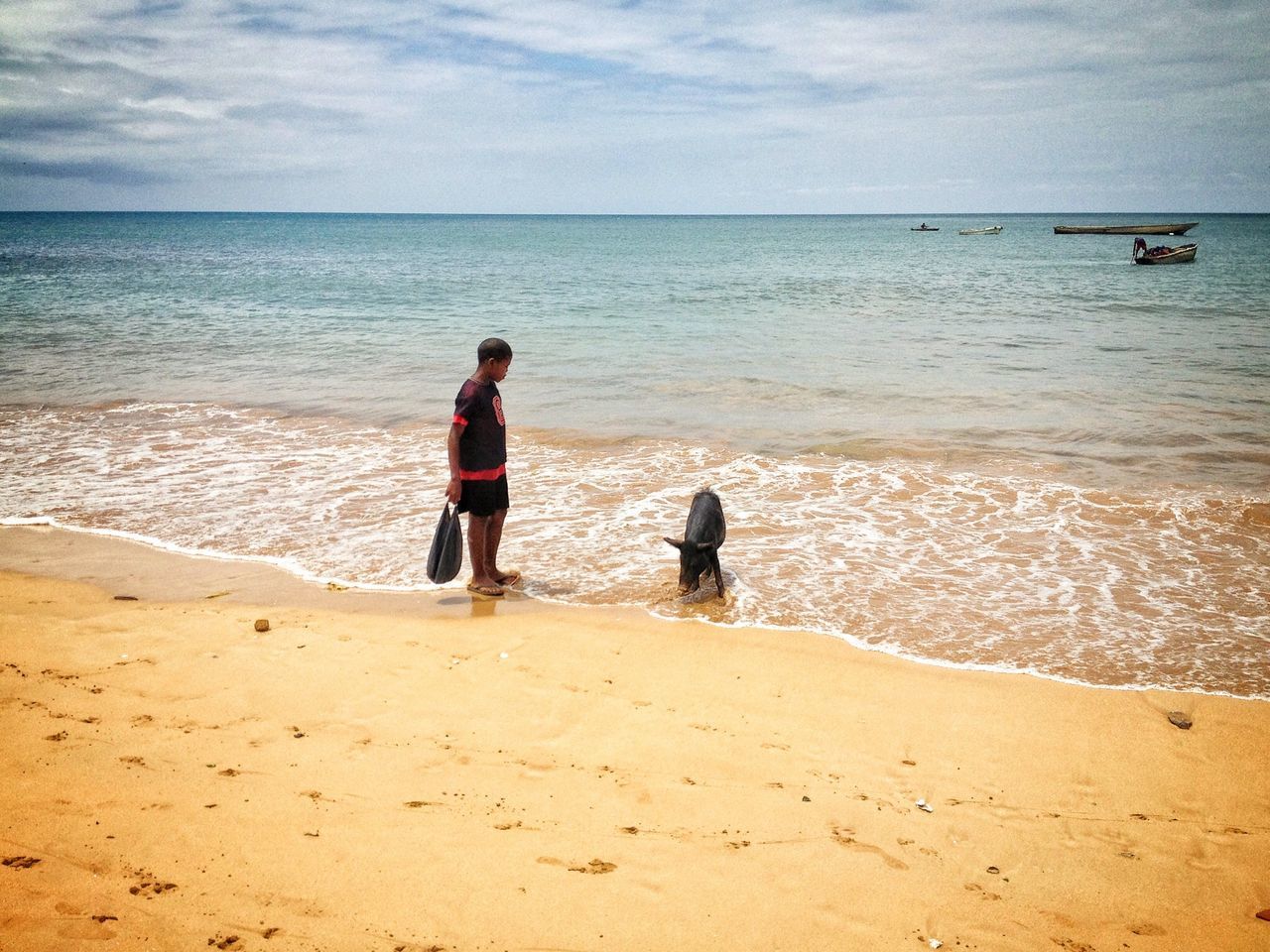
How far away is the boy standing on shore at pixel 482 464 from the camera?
6188mm

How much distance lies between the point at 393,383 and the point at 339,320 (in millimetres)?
10468

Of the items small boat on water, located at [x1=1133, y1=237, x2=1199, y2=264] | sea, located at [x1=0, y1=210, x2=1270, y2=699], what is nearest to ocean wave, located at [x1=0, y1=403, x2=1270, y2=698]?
sea, located at [x1=0, y1=210, x2=1270, y2=699]

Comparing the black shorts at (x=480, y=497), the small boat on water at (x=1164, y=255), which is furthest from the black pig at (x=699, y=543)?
the small boat on water at (x=1164, y=255)

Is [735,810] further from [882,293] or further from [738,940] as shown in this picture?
[882,293]

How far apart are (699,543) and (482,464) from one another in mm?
1905

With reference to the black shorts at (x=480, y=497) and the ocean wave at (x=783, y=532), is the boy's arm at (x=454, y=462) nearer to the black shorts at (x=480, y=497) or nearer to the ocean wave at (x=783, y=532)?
the black shorts at (x=480, y=497)

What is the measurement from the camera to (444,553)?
20.6 feet

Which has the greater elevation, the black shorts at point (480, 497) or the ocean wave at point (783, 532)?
the black shorts at point (480, 497)

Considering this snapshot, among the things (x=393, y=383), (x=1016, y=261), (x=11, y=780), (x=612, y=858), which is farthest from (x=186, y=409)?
(x=1016, y=261)

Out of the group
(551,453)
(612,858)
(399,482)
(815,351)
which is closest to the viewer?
(612,858)

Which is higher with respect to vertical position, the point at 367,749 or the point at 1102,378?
the point at 1102,378

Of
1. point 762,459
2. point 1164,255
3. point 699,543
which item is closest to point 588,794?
point 699,543

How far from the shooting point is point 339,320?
24.2 meters

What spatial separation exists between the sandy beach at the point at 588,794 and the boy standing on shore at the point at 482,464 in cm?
97
